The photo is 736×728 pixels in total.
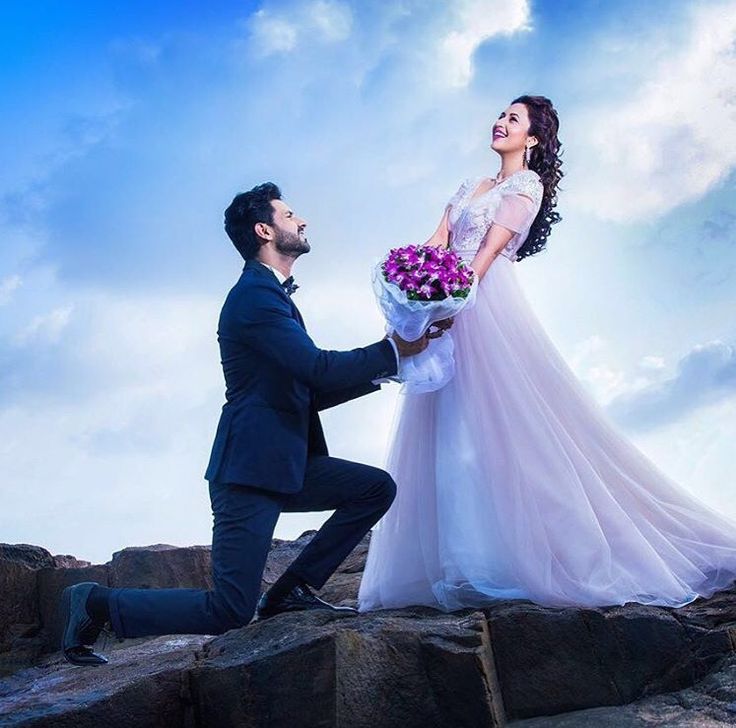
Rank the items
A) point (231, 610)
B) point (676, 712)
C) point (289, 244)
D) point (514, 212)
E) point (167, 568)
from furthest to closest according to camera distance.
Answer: point (167, 568)
point (514, 212)
point (289, 244)
point (231, 610)
point (676, 712)

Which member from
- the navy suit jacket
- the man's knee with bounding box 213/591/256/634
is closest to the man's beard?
the navy suit jacket

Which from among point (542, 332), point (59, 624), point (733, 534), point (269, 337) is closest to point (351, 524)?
point (269, 337)

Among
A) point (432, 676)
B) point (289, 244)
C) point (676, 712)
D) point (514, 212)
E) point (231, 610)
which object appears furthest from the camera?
point (514, 212)

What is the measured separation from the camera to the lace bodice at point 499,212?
17.8ft

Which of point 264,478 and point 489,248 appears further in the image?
point 489,248

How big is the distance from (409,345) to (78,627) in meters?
2.19

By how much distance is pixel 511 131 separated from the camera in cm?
580

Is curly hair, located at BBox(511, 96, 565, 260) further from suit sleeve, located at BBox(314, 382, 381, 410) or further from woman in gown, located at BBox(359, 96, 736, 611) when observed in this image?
suit sleeve, located at BBox(314, 382, 381, 410)

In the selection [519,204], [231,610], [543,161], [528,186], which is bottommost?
[231,610]

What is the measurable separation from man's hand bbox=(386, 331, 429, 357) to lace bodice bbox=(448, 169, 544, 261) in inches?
38.7

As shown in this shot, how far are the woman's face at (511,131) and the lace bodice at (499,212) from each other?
0.25 meters

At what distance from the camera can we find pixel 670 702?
4.07 meters

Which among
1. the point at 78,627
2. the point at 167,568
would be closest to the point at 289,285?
the point at 78,627

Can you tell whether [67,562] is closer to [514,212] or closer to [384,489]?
[384,489]
